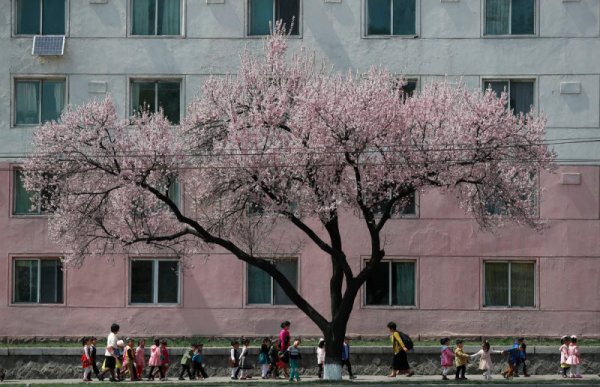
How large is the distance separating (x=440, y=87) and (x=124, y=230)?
373 inches

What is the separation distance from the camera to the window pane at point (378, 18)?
4300 cm

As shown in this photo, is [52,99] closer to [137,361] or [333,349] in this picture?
[137,361]

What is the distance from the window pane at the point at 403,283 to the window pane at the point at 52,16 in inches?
520

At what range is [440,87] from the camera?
1460 inches

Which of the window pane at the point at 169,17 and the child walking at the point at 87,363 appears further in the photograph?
the window pane at the point at 169,17

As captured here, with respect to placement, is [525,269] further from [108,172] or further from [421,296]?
[108,172]

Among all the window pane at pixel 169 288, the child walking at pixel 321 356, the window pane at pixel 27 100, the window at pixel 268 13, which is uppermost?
the window at pixel 268 13

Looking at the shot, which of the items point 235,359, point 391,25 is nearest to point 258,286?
point 235,359

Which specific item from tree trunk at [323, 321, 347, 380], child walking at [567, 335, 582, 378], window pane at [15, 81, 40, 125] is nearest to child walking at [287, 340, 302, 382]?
tree trunk at [323, 321, 347, 380]

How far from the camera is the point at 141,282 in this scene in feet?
141

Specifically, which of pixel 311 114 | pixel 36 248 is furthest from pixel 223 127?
pixel 36 248

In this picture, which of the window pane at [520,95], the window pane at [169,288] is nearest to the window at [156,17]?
the window pane at [169,288]

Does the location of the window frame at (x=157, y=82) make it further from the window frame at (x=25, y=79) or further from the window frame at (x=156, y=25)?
the window frame at (x=25, y=79)

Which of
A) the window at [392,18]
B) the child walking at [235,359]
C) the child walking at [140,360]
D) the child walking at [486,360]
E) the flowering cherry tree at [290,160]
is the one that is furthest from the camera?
the window at [392,18]
